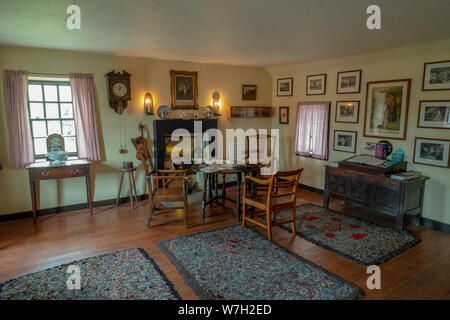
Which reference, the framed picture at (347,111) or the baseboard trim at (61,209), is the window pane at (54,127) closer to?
the baseboard trim at (61,209)

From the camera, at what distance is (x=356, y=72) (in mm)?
4781

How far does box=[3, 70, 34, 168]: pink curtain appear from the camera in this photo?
13.2 ft

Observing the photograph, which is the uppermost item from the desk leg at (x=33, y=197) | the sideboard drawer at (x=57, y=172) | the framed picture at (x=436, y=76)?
the framed picture at (x=436, y=76)

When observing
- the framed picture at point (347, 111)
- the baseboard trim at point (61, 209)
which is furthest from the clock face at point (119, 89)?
the framed picture at point (347, 111)

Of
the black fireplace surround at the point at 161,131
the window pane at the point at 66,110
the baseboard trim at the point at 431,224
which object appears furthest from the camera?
the black fireplace surround at the point at 161,131

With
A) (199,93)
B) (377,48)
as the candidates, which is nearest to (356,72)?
(377,48)

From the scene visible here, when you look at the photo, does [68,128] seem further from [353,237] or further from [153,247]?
[353,237]

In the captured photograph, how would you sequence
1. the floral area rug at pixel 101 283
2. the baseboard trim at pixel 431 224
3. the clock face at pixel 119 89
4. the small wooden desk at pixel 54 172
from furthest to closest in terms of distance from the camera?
the clock face at pixel 119 89, the small wooden desk at pixel 54 172, the baseboard trim at pixel 431 224, the floral area rug at pixel 101 283

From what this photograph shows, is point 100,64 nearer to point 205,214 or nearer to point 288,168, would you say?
point 205,214

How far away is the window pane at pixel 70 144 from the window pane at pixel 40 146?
0.29m

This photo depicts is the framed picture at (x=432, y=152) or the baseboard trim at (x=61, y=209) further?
the baseboard trim at (x=61, y=209)

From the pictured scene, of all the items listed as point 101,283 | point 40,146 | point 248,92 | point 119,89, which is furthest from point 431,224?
point 40,146

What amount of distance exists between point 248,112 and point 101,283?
437 cm

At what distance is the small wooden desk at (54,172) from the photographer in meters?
4.00
